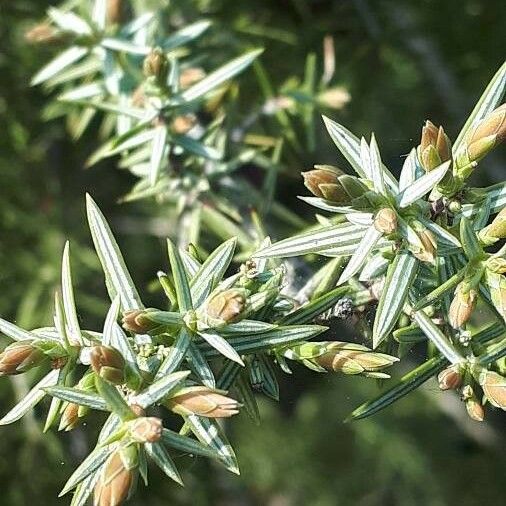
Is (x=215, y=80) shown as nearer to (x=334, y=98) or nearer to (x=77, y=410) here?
(x=334, y=98)

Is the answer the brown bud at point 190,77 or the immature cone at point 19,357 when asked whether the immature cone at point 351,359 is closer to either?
the immature cone at point 19,357

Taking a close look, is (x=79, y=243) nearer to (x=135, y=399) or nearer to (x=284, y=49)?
(x=284, y=49)

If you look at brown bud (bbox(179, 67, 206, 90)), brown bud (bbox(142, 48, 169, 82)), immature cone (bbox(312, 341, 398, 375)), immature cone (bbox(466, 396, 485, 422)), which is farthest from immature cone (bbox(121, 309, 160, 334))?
brown bud (bbox(179, 67, 206, 90))

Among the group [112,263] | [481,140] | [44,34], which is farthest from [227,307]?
[44,34]

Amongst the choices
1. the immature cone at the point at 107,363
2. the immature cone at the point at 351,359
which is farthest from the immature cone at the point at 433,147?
the immature cone at the point at 107,363

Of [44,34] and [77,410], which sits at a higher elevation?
[44,34]

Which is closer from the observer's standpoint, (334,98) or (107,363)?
(107,363)
